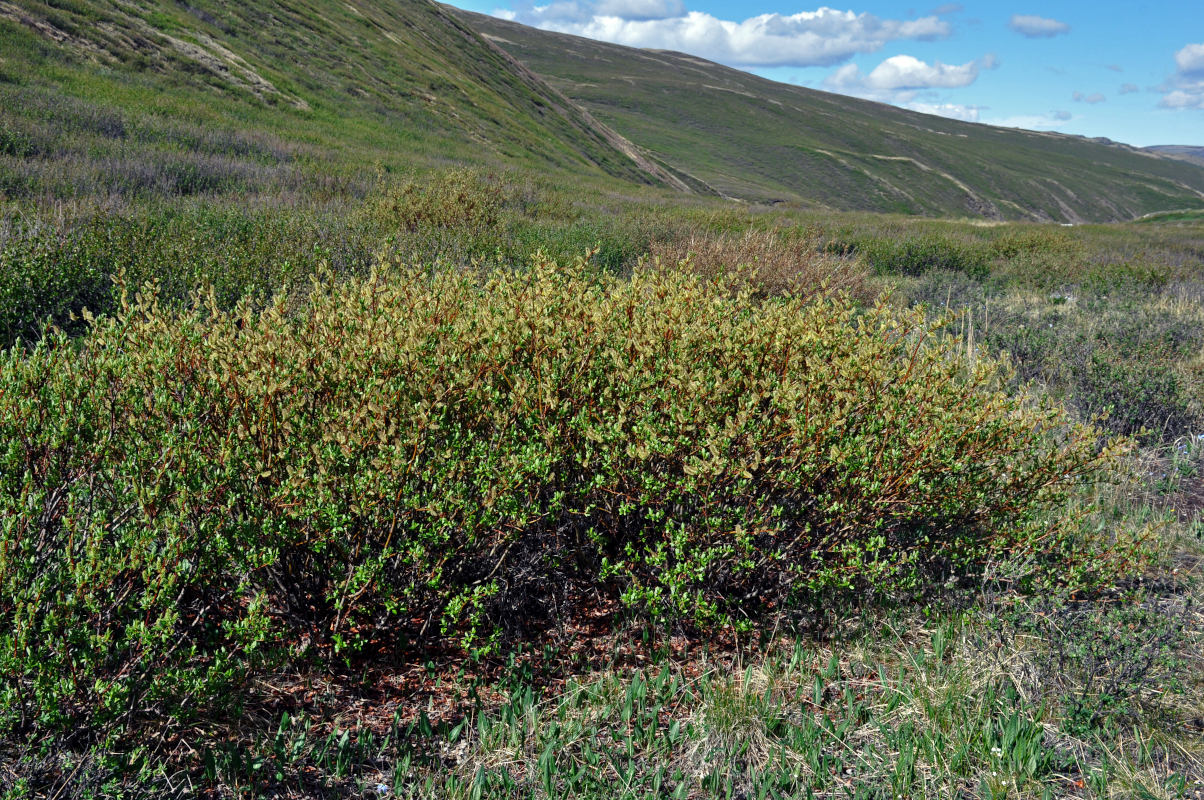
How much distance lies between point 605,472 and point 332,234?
6774 mm

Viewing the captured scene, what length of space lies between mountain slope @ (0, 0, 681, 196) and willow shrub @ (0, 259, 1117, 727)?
27.3ft

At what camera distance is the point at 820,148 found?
3511 inches

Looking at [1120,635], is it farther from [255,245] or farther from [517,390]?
[255,245]

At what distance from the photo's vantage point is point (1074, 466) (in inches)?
120

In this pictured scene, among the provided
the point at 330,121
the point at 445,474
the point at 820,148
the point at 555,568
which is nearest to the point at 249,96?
the point at 330,121

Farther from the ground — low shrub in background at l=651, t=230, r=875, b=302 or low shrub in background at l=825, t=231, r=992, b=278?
low shrub in background at l=825, t=231, r=992, b=278

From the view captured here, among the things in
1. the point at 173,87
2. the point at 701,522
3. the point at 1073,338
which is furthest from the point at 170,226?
the point at 173,87

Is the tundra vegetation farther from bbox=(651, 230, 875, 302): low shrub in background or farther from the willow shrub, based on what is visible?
bbox=(651, 230, 875, 302): low shrub in background

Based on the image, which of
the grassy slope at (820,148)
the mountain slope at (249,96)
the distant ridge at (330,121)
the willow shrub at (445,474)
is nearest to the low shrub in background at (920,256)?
the distant ridge at (330,121)

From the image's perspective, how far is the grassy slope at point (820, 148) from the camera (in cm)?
7831

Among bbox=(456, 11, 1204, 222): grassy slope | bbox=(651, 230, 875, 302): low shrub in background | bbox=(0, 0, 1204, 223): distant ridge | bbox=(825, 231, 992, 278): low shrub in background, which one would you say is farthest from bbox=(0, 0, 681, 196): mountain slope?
bbox=(456, 11, 1204, 222): grassy slope

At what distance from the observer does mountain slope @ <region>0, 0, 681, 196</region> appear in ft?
40.5

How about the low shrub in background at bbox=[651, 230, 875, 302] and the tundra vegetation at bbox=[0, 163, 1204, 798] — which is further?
the low shrub in background at bbox=[651, 230, 875, 302]

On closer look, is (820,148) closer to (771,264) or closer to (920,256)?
(920,256)
